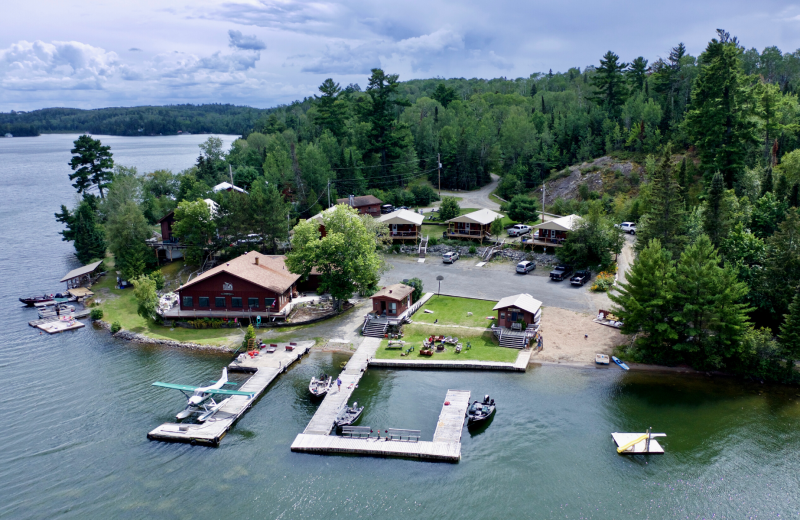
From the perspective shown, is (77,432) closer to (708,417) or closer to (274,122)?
(708,417)

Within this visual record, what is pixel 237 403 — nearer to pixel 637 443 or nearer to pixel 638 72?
pixel 637 443

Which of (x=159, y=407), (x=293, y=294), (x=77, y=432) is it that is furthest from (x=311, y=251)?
(x=77, y=432)

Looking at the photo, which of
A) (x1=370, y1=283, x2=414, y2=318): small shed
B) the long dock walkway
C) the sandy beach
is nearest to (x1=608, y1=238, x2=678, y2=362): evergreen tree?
the sandy beach

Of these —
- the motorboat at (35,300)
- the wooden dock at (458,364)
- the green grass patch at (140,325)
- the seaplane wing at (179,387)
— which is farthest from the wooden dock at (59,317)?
the wooden dock at (458,364)

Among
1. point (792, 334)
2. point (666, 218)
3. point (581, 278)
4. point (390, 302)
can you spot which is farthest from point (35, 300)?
point (792, 334)

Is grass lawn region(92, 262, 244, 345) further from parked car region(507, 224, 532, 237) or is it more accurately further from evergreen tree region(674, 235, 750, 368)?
parked car region(507, 224, 532, 237)

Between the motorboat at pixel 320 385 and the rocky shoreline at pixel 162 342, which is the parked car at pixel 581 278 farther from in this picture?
the rocky shoreline at pixel 162 342
